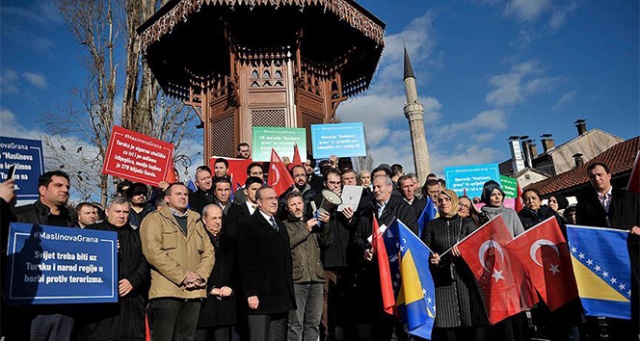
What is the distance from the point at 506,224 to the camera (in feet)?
17.9

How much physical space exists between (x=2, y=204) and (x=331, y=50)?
10129 millimetres

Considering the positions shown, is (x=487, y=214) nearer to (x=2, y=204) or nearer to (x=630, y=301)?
(x=630, y=301)

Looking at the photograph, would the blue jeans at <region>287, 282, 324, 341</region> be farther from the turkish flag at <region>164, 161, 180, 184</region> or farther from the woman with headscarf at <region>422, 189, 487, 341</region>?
the turkish flag at <region>164, 161, 180, 184</region>

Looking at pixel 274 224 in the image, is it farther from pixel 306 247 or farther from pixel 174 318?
pixel 174 318

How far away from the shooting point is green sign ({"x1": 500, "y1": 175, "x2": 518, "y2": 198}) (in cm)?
1007

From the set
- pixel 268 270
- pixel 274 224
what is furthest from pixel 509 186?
pixel 268 270

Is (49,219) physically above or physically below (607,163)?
below

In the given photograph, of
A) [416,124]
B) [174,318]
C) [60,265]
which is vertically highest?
[416,124]

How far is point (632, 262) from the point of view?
4.39 meters

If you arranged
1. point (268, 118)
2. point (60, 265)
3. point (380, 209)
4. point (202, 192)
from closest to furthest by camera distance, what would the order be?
point (60, 265) → point (380, 209) → point (202, 192) → point (268, 118)

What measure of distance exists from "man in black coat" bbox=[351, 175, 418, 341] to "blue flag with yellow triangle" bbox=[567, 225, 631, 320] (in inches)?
68.4

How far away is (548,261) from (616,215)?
34.5 inches

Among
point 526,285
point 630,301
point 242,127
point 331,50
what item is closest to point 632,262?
point 630,301

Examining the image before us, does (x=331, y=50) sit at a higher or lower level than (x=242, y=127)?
higher
